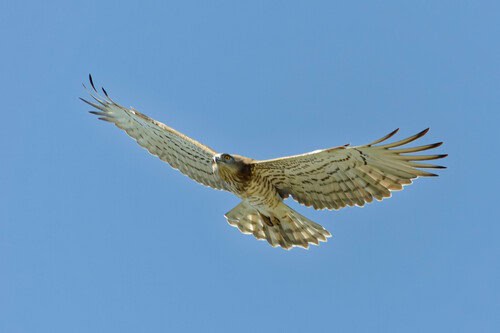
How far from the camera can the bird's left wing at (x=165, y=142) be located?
15.6 metres

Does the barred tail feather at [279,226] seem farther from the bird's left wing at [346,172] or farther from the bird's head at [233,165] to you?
the bird's head at [233,165]

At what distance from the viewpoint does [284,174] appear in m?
14.5

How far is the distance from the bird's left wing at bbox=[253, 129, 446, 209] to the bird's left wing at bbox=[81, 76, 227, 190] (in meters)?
1.44

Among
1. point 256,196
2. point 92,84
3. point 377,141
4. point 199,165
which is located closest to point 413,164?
point 377,141

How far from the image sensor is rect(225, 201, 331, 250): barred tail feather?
15.3m

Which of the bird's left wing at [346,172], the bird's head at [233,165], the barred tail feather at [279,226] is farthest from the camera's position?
the barred tail feather at [279,226]

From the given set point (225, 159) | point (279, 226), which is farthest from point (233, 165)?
point (279, 226)

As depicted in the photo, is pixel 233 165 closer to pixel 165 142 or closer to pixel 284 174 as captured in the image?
pixel 284 174

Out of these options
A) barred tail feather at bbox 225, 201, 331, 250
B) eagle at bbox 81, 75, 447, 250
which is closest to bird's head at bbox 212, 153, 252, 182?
eagle at bbox 81, 75, 447, 250

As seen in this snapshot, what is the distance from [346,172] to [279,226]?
2.12 metres

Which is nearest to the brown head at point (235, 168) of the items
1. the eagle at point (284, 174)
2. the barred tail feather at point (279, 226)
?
the eagle at point (284, 174)

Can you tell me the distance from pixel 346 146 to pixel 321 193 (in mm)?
1719

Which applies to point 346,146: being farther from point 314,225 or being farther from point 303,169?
point 314,225

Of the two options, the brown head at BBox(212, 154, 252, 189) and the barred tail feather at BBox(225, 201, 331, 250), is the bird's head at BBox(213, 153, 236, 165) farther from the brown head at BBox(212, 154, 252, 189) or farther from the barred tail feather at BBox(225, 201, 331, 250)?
the barred tail feather at BBox(225, 201, 331, 250)
